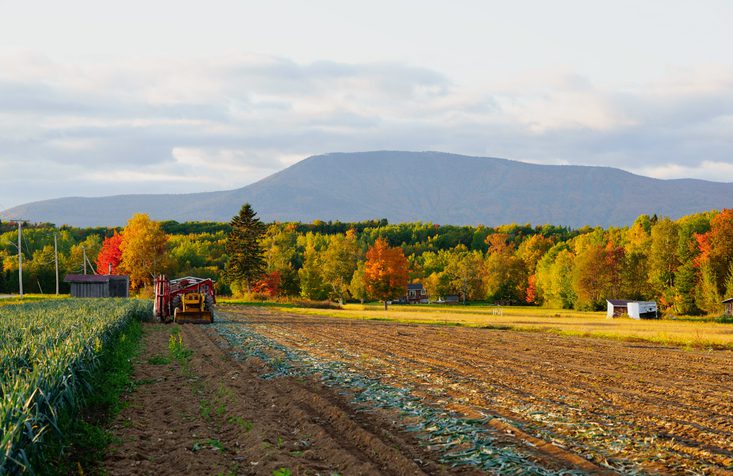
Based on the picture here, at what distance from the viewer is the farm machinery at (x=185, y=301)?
147 ft

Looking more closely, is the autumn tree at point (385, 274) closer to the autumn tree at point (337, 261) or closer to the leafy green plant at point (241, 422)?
the autumn tree at point (337, 261)

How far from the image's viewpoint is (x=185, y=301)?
147ft

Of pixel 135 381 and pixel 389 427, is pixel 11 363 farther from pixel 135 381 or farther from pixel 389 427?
pixel 389 427

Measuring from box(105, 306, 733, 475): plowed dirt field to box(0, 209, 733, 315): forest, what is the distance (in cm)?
6798

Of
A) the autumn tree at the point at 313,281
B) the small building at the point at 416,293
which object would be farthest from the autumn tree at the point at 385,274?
the small building at the point at 416,293

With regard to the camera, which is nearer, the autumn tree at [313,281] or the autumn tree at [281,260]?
the autumn tree at [313,281]

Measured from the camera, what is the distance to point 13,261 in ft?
404

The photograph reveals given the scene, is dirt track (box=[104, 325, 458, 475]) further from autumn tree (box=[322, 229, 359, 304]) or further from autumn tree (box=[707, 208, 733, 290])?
autumn tree (box=[322, 229, 359, 304])

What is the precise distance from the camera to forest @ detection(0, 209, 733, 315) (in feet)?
298

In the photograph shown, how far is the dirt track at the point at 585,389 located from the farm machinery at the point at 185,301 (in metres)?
13.7

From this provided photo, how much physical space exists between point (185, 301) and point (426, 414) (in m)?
33.5

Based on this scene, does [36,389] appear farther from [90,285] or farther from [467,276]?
[467,276]

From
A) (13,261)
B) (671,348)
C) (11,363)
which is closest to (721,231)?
(671,348)

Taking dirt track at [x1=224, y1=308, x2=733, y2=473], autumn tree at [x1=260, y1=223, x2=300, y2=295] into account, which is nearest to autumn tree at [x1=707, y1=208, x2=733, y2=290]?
dirt track at [x1=224, y1=308, x2=733, y2=473]
